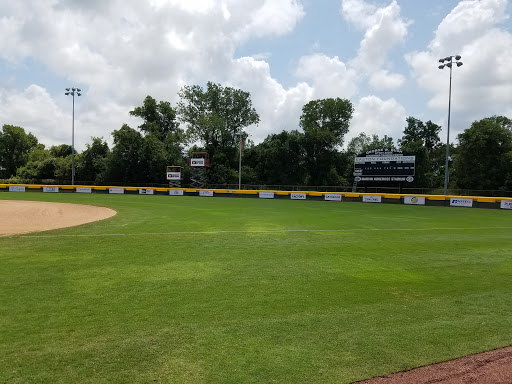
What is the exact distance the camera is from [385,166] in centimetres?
3984

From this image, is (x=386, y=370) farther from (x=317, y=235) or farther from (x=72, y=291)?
(x=317, y=235)

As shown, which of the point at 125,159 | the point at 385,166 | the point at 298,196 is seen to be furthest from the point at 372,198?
the point at 125,159

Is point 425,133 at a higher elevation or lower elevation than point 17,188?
higher

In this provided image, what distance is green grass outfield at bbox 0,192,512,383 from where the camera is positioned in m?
3.90

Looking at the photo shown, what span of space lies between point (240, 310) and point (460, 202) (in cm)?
3168

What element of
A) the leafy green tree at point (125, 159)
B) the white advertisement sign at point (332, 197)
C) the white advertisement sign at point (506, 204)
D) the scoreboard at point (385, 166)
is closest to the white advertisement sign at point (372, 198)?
the white advertisement sign at point (332, 197)

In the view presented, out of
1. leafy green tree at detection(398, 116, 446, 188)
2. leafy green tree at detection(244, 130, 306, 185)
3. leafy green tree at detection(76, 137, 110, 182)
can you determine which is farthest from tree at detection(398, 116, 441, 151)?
leafy green tree at detection(76, 137, 110, 182)

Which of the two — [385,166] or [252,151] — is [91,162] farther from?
[385,166]

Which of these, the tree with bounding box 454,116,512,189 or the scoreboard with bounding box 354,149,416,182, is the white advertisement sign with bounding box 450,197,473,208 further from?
the tree with bounding box 454,116,512,189

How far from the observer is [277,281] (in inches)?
283

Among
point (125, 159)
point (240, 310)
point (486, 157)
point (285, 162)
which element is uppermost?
point (486, 157)

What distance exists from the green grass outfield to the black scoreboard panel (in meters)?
29.4

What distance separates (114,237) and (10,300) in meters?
6.69

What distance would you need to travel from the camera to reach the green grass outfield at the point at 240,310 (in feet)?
12.8
